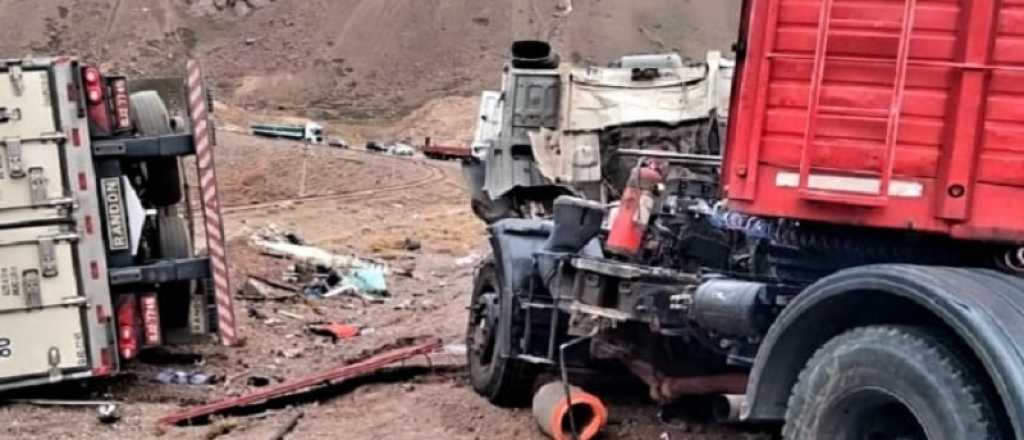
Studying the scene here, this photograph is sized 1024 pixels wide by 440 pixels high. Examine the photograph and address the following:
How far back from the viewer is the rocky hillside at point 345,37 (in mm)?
53000

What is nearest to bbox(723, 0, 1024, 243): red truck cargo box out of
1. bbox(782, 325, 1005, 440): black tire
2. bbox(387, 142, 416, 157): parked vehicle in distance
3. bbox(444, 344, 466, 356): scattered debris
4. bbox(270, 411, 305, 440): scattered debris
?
bbox(782, 325, 1005, 440): black tire

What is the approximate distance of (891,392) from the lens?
426 centimetres

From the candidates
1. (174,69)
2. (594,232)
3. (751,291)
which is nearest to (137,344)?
(594,232)

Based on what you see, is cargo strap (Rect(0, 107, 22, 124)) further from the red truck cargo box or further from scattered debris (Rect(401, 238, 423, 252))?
scattered debris (Rect(401, 238, 423, 252))

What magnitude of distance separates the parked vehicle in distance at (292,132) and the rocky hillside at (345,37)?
35.0 feet

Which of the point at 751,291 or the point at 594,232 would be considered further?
the point at 594,232

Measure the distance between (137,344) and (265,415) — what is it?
1.17m

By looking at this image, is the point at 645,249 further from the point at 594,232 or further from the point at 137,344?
the point at 137,344

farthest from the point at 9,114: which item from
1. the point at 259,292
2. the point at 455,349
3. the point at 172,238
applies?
the point at 259,292

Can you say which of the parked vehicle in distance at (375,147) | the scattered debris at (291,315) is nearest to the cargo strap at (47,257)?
the scattered debris at (291,315)

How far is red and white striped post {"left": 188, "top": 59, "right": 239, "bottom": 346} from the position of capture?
31.0 feet

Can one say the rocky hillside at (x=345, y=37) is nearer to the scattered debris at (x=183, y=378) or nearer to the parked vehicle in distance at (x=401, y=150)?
the parked vehicle in distance at (x=401, y=150)

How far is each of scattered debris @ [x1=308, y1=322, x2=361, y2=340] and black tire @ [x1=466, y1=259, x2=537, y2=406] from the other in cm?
324

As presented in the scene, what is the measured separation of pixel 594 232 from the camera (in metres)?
7.37
